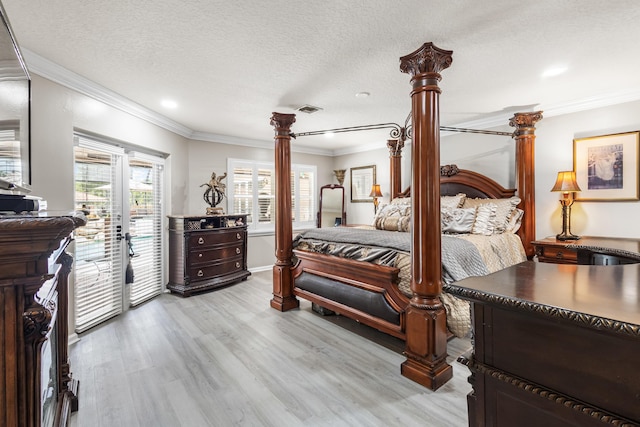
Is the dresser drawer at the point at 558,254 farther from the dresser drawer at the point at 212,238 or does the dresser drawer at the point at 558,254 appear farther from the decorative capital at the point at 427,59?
the dresser drawer at the point at 212,238

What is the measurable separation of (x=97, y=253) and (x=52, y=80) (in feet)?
5.59

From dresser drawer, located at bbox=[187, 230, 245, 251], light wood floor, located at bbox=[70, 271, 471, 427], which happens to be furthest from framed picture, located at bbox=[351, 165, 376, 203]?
light wood floor, located at bbox=[70, 271, 471, 427]

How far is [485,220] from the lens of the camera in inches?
137

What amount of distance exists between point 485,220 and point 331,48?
8.62ft

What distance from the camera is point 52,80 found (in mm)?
2525

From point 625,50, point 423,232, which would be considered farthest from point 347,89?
point 625,50

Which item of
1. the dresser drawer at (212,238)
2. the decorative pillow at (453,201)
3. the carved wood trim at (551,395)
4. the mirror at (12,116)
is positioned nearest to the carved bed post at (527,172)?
the decorative pillow at (453,201)

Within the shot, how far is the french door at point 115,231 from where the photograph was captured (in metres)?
2.98

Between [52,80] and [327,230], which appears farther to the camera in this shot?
[327,230]

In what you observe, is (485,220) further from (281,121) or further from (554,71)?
(281,121)

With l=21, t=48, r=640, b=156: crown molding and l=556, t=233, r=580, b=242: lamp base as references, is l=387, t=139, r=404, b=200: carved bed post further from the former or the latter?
l=556, t=233, r=580, b=242: lamp base

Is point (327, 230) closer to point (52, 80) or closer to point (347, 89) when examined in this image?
point (347, 89)

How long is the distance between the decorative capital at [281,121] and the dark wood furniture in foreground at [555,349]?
2.92 meters

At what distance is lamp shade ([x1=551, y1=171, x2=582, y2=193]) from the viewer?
3.17 m
